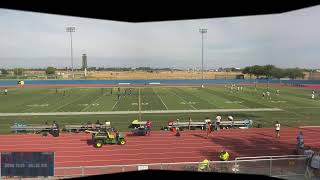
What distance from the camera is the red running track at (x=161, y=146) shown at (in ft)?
64.8

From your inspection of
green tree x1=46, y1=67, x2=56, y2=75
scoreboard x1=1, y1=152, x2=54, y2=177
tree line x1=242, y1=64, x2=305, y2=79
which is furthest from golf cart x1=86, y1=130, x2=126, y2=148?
green tree x1=46, y1=67, x2=56, y2=75

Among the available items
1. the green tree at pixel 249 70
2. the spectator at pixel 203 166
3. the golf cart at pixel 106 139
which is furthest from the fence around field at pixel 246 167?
the green tree at pixel 249 70

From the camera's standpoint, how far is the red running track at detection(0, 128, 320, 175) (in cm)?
1977

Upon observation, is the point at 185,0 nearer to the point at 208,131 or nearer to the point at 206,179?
the point at 206,179

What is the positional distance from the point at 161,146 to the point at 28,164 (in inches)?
354

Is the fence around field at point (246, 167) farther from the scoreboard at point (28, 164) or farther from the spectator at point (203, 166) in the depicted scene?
the scoreboard at point (28, 164)

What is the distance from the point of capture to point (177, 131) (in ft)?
84.3

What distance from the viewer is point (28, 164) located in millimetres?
14508

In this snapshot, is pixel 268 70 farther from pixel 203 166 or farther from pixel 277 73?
pixel 203 166

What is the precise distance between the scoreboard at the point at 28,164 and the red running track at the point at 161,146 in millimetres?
4225

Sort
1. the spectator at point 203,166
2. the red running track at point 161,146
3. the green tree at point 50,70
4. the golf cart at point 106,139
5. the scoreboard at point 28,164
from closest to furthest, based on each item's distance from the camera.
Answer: the spectator at point 203,166 < the scoreboard at point 28,164 < the red running track at point 161,146 < the golf cart at point 106,139 < the green tree at point 50,70

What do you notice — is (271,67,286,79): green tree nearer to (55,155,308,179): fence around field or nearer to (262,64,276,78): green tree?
(262,64,276,78): green tree

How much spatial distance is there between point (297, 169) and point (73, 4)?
9.17 m

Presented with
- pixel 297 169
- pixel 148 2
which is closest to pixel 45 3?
pixel 148 2
